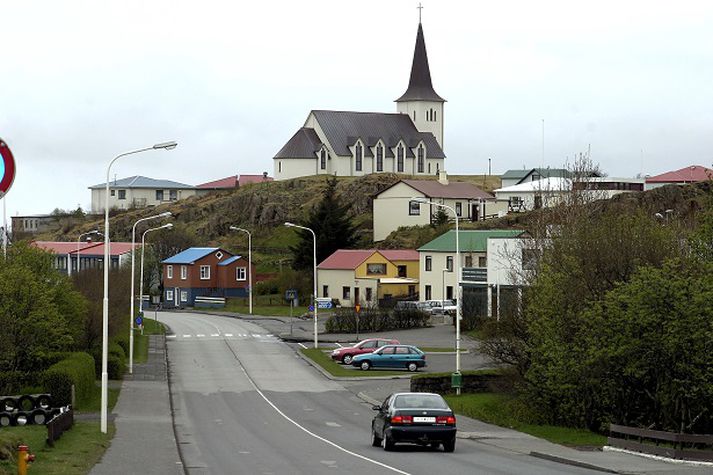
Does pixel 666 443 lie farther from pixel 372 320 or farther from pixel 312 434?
pixel 372 320

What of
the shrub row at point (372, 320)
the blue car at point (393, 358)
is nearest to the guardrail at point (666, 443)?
the blue car at point (393, 358)

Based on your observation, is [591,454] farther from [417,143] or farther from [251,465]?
[417,143]

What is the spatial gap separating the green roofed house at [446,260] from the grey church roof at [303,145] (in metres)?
48.5

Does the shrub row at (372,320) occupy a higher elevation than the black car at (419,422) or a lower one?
higher

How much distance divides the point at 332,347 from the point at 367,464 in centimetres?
4055

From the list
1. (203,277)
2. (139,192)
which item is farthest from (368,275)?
(139,192)

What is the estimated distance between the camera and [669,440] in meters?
27.0

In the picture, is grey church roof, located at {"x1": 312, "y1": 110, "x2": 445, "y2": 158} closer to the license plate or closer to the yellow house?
the yellow house

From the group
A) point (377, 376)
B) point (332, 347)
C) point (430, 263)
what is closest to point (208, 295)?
point (430, 263)

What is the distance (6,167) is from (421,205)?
107511 mm

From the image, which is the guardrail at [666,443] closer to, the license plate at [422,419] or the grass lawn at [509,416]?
the grass lawn at [509,416]

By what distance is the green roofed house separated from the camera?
87312 mm

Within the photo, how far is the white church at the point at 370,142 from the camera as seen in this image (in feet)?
461

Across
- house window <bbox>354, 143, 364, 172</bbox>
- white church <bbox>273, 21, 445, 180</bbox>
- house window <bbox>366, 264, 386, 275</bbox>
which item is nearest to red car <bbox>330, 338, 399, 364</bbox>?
house window <bbox>366, 264, 386, 275</bbox>
